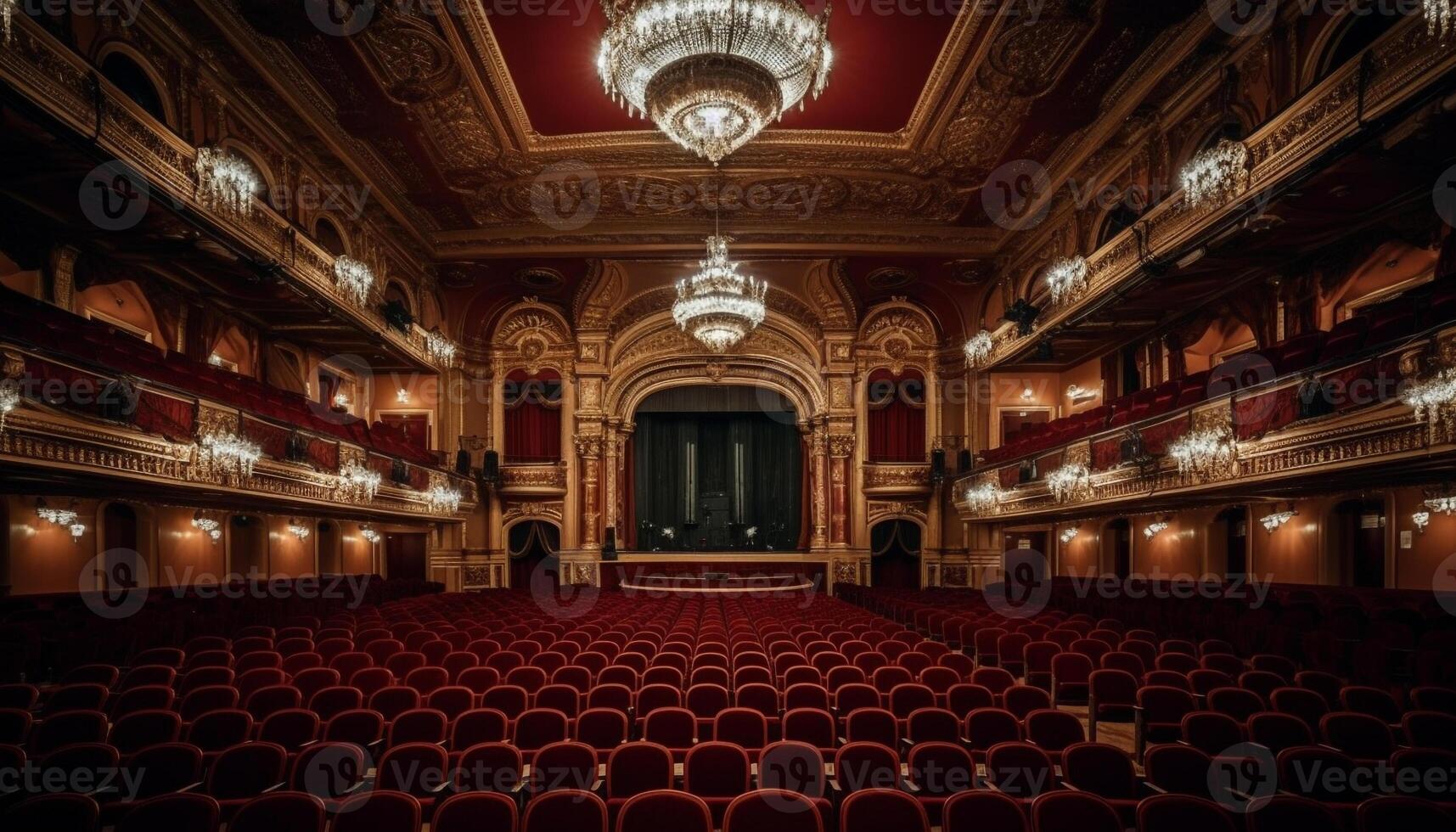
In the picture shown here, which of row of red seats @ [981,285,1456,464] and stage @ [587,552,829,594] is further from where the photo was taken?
stage @ [587,552,829,594]

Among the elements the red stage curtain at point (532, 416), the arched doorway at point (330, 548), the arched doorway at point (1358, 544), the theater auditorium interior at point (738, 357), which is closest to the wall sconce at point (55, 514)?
the theater auditorium interior at point (738, 357)

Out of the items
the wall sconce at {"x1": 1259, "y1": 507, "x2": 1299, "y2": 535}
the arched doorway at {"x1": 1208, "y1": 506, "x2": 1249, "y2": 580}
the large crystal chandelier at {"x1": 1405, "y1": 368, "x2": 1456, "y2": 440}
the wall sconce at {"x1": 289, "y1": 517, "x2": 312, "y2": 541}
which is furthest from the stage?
the large crystal chandelier at {"x1": 1405, "y1": 368, "x2": 1456, "y2": 440}

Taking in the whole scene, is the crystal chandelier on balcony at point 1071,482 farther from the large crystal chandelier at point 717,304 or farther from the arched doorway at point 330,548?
the arched doorway at point 330,548

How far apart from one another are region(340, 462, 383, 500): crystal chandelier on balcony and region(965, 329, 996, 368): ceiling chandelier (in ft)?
42.3

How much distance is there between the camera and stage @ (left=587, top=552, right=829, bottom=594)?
64.4 feet

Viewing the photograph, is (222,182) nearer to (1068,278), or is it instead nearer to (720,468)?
(1068,278)

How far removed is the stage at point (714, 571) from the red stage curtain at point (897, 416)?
332cm

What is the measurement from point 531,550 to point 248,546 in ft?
22.0

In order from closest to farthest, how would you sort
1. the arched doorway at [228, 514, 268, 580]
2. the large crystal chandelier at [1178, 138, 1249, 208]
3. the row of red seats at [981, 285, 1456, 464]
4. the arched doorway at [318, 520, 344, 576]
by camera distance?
the row of red seats at [981, 285, 1456, 464], the large crystal chandelier at [1178, 138, 1249, 208], the arched doorway at [228, 514, 268, 580], the arched doorway at [318, 520, 344, 576]

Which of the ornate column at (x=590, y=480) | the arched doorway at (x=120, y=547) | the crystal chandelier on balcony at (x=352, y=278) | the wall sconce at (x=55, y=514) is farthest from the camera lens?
the ornate column at (x=590, y=480)

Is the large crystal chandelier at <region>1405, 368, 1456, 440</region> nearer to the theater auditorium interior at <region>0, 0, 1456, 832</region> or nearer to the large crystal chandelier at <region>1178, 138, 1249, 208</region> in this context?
the theater auditorium interior at <region>0, 0, 1456, 832</region>

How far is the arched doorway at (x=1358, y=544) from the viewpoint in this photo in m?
11.3

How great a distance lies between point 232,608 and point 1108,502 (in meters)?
13.3

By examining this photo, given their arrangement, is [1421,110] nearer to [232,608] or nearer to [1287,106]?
[1287,106]
